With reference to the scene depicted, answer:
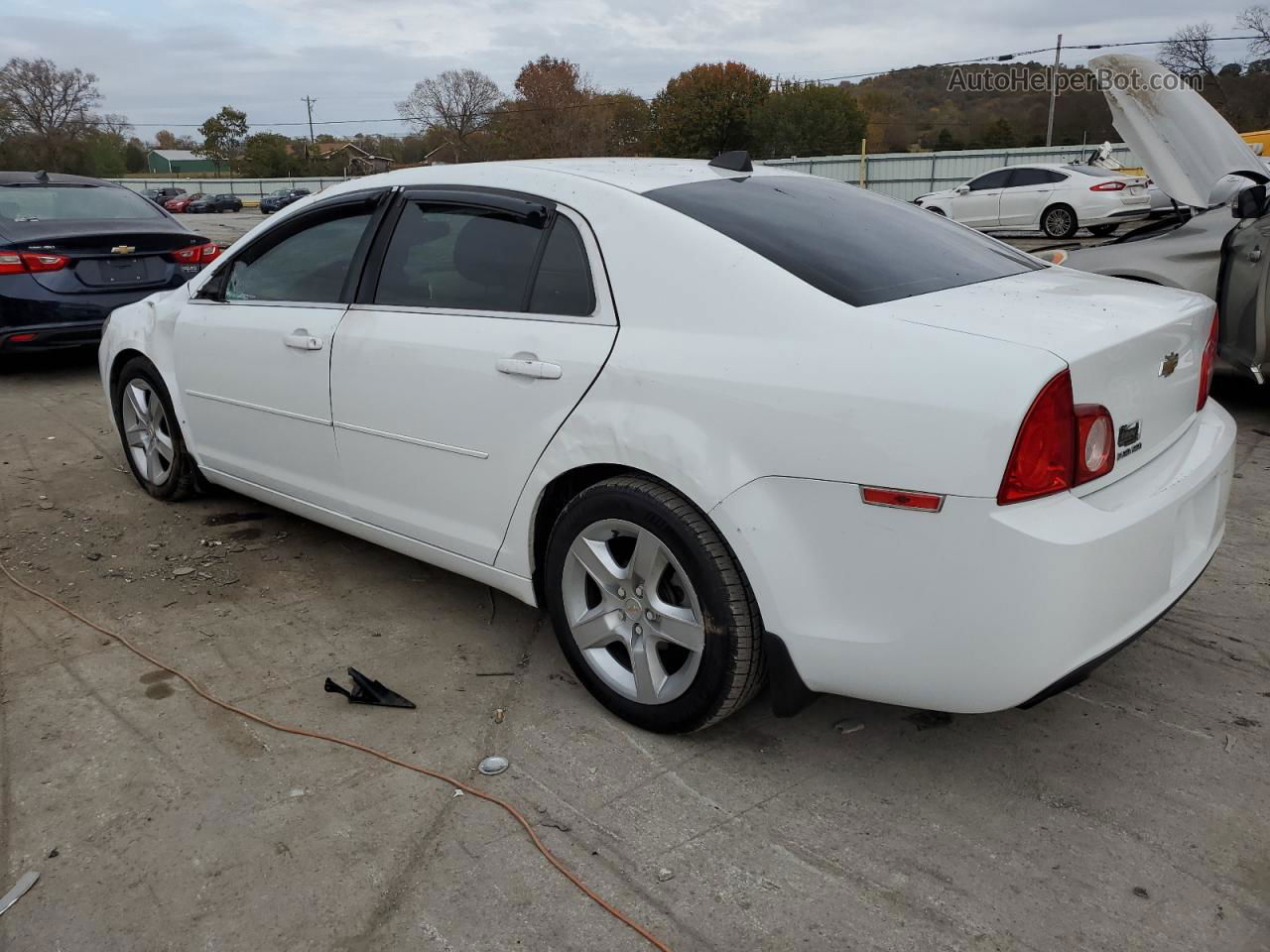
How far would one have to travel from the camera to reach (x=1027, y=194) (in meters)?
18.5

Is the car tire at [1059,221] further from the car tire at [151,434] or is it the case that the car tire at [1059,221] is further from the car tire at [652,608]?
the car tire at [652,608]

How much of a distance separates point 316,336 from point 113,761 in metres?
1.52

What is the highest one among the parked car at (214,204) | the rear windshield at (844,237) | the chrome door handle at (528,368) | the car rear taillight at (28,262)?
the parked car at (214,204)

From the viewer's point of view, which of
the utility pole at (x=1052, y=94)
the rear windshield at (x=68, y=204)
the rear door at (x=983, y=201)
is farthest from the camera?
the utility pole at (x=1052, y=94)

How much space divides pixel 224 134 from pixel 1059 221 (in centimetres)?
8642

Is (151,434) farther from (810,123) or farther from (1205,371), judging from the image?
(810,123)

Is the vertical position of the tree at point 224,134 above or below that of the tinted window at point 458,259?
above

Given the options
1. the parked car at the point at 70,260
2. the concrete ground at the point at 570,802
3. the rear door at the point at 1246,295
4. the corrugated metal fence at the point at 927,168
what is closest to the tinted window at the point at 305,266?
the concrete ground at the point at 570,802

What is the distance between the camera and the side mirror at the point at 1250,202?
18.3ft

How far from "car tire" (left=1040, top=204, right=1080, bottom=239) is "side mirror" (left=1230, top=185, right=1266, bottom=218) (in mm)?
13462

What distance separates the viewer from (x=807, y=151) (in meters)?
56.0

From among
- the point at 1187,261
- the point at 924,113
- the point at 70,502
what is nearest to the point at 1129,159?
the point at 1187,261

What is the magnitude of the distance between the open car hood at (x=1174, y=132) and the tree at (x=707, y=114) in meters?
55.8

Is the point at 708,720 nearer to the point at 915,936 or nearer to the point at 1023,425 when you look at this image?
the point at 915,936
